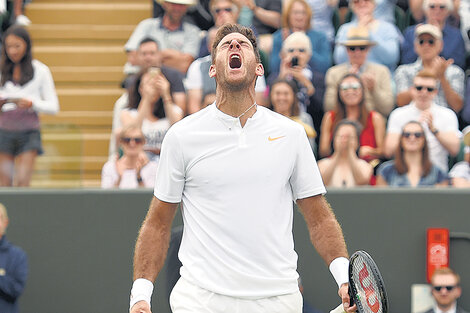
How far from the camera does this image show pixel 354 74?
28.4 feet

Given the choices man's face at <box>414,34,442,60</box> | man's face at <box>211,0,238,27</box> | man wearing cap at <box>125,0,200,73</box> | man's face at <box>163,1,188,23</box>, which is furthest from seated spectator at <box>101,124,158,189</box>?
man's face at <box>414,34,442,60</box>

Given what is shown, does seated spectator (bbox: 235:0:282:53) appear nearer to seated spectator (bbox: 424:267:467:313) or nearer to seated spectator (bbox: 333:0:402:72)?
seated spectator (bbox: 333:0:402:72)

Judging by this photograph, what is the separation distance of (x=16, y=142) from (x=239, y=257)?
4495 millimetres

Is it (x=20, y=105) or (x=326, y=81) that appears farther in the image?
(x=326, y=81)

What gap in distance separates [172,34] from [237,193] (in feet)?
19.7

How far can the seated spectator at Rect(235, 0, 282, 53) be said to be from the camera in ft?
32.8

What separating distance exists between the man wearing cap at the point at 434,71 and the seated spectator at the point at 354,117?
41 centimetres

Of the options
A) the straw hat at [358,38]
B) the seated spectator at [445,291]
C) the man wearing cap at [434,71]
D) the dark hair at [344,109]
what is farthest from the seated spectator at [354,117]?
the seated spectator at [445,291]

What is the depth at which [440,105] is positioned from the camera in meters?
8.74

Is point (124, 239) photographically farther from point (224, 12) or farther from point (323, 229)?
point (323, 229)

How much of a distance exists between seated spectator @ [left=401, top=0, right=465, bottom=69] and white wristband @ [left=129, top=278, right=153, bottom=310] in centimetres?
568

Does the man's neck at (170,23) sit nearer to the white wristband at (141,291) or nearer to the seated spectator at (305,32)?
the seated spectator at (305,32)

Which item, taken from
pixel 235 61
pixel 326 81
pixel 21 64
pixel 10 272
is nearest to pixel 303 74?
pixel 326 81

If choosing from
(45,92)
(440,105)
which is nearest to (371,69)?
(440,105)
